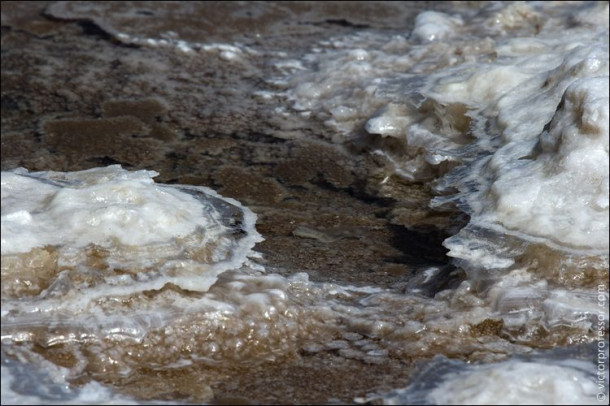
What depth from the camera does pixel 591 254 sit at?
7.80 feet

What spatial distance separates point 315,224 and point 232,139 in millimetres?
776

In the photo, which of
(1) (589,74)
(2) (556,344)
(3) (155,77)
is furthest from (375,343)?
(3) (155,77)

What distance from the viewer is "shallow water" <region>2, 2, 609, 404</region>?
2123 millimetres

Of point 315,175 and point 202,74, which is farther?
point 202,74

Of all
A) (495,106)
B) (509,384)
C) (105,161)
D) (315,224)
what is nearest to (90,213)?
(315,224)

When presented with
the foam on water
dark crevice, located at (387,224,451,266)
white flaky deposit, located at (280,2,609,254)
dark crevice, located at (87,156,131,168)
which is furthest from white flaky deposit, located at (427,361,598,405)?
dark crevice, located at (87,156,131,168)

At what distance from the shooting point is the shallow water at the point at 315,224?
212 cm

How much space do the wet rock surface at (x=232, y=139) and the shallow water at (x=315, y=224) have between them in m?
0.01

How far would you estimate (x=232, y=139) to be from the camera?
3.62m

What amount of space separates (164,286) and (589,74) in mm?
1681

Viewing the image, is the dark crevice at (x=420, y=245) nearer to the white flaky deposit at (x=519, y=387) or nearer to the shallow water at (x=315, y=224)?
the shallow water at (x=315, y=224)

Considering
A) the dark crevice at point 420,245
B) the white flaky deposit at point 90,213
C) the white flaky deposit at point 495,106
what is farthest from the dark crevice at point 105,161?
the dark crevice at point 420,245

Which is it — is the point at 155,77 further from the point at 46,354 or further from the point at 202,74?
the point at 46,354

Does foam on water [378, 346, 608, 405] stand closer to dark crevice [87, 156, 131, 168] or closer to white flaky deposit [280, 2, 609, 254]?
white flaky deposit [280, 2, 609, 254]
